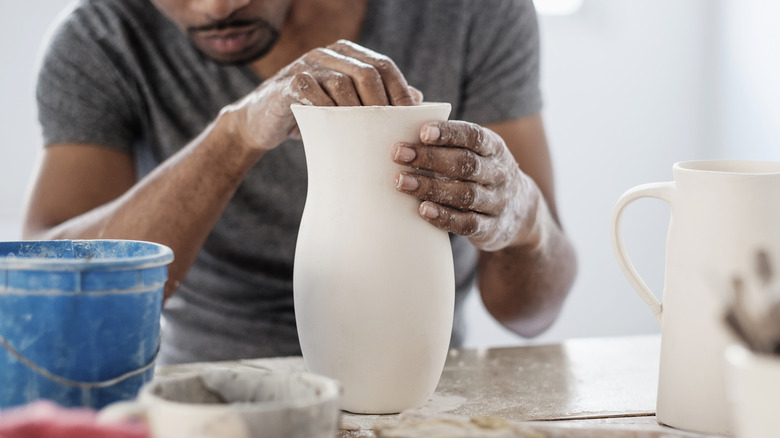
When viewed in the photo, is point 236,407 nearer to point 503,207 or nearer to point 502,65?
point 503,207

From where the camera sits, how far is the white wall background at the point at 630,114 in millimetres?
2787

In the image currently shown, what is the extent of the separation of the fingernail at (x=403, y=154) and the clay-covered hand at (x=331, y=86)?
0.34 ft

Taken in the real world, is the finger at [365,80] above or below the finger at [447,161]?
above

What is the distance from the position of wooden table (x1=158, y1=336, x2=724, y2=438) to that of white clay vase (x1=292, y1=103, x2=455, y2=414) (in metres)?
0.06

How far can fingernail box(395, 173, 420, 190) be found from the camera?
0.78 metres

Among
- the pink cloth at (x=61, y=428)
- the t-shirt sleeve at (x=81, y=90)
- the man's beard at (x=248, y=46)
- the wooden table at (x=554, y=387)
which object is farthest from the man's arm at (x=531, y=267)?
the pink cloth at (x=61, y=428)

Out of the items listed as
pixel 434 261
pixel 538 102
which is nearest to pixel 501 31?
pixel 538 102

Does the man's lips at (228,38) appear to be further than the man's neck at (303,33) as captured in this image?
No

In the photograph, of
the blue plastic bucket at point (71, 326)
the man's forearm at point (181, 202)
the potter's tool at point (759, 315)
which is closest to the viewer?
the potter's tool at point (759, 315)

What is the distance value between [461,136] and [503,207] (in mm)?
151

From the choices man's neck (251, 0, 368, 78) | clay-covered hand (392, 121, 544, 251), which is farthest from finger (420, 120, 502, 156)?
man's neck (251, 0, 368, 78)

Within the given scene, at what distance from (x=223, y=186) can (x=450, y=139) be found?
17.0 inches

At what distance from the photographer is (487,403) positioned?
0.88m

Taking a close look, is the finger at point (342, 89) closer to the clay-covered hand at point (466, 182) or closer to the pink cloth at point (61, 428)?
the clay-covered hand at point (466, 182)
